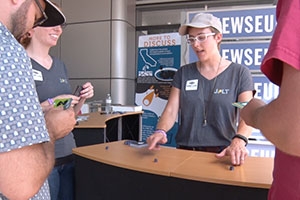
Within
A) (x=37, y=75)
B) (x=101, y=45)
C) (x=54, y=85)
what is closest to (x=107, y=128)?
(x=101, y=45)

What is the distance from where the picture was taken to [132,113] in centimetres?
415

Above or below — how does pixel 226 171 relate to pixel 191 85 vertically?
below

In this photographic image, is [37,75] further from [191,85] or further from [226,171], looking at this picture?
[226,171]

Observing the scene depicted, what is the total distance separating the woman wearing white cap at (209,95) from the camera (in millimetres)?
1663

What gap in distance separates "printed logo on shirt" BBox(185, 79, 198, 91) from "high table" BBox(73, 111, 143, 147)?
Answer: 129 centimetres

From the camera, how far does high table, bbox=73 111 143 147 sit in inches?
111

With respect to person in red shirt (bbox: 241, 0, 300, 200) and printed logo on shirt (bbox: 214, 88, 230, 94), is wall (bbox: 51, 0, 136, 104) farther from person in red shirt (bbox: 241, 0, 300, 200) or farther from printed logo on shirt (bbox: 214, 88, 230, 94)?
person in red shirt (bbox: 241, 0, 300, 200)

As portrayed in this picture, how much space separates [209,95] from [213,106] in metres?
0.08

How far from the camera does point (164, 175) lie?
118 centimetres

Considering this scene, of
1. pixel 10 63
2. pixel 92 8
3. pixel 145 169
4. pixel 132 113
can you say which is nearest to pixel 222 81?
pixel 145 169

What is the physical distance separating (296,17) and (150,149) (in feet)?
3.69

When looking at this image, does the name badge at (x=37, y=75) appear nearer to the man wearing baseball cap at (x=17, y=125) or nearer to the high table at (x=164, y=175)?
the high table at (x=164, y=175)

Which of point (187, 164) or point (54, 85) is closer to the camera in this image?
point (187, 164)

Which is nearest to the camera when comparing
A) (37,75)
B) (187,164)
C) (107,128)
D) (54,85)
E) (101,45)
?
(187,164)
